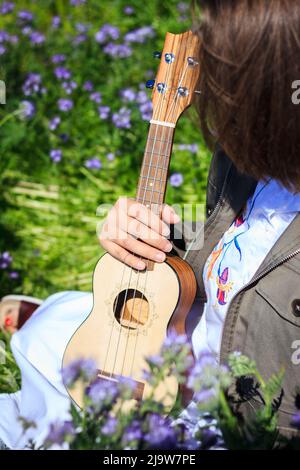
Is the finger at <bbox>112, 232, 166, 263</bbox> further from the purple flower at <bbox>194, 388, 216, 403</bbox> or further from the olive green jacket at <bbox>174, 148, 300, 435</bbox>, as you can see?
the purple flower at <bbox>194, 388, 216, 403</bbox>

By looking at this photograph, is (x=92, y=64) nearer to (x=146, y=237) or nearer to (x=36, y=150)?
(x=36, y=150)

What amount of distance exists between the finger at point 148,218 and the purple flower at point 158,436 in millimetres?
551

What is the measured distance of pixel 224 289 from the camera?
1.30 metres

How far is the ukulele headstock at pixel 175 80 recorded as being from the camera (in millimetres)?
1388

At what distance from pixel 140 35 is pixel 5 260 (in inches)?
51.9

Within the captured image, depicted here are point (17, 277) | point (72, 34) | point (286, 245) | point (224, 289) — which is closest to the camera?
point (286, 245)

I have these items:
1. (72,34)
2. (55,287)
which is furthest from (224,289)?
(72,34)

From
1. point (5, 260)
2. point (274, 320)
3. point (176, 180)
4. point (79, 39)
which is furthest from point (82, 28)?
point (274, 320)

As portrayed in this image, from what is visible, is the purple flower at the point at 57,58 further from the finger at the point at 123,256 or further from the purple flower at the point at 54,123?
the finger at the point at 123,256

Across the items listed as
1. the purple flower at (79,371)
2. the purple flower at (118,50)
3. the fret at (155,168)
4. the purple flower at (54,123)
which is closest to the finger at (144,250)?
the fret at (155,168)

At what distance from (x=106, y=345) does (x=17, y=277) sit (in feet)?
3.38

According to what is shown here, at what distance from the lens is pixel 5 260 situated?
2.34 meters

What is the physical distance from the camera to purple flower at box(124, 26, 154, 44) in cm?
294

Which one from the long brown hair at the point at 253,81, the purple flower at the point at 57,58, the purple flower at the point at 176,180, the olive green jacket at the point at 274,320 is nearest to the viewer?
the long brown hair at the point at 253,81
